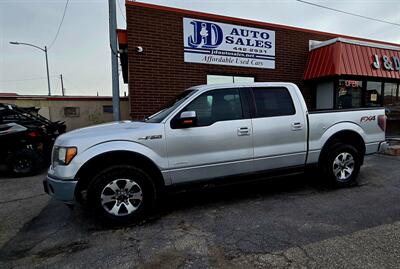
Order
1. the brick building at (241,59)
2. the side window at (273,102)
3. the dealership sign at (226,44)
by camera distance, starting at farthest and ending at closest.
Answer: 1. the dealership sign at (226,44)
2. the brick building at (241,59)
3. the side window at (273,102)

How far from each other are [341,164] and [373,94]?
7015mm

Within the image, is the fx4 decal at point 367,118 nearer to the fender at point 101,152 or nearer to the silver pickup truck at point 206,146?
the silver pickup truck at point 206,146

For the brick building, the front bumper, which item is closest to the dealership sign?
the brick building

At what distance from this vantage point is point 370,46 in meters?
9.02

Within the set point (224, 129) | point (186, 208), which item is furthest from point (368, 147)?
point (186, 208)

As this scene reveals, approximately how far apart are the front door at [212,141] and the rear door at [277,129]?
0.20 metres

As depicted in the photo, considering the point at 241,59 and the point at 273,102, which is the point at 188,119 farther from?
the point at 241,59

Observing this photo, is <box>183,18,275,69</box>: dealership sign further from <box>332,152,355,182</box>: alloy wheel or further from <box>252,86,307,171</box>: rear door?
<box>332,152,355,182</box>: alloy wheel

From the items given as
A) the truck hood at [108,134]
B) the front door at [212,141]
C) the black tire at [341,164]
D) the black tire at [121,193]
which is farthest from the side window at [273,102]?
the black tire at [121,193]

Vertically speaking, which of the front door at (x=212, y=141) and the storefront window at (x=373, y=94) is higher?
the storefront window at (x=373, y=94)

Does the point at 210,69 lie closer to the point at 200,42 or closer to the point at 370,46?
the point at 200,42

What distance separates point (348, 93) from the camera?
9.26 meters

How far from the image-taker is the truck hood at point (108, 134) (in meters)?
3.25

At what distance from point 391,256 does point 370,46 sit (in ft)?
29.4
